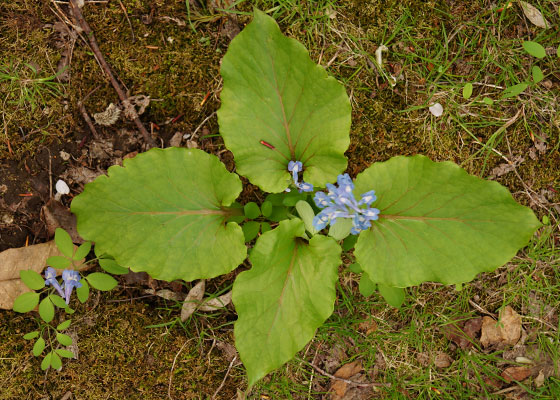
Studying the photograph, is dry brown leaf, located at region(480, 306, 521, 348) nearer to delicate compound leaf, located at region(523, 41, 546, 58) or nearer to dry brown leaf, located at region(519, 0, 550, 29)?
delicate compound leaf, located at region(523, 41, 546, 58)

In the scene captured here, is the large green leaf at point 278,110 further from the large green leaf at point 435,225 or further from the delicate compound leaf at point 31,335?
the delicate compound leaf at point 31,335

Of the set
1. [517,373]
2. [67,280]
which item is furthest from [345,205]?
[517,373]

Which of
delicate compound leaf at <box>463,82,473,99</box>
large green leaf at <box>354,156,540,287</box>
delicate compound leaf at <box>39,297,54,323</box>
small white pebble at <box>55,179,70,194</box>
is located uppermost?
delicate compound leaf at <box>463,82,473,99</box>

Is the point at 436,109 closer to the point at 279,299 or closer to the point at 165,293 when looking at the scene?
the point at 279,299

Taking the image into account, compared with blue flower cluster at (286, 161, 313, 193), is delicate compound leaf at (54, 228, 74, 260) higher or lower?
lower

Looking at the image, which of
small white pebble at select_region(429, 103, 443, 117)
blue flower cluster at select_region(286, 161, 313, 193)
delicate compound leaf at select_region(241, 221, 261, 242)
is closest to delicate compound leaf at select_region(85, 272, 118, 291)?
delicate compound leaf at select_region(241, 221, 261, 242)

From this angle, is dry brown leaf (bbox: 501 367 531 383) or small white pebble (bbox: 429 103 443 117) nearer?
small white pebble (bbox: 429 103 443 117)
